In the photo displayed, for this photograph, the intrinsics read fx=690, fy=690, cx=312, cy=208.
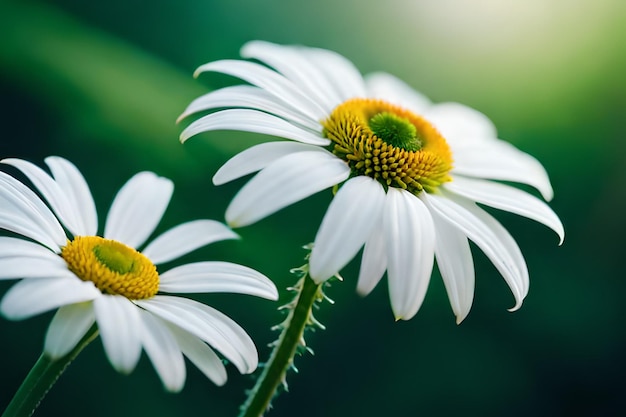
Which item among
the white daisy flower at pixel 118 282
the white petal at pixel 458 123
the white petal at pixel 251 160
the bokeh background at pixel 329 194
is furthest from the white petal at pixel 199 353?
the bokeh background at pixel 329 194

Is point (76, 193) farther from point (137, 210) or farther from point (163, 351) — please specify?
point (163, 351)

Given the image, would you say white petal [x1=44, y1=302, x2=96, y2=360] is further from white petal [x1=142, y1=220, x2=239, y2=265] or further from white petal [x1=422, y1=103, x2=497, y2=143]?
white petal [x1=422, y1=103, x2=497, y2=143]

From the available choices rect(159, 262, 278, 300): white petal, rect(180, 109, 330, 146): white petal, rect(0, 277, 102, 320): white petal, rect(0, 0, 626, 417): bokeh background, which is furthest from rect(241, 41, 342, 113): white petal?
rect(0, 0, 626, 417): bokeh background

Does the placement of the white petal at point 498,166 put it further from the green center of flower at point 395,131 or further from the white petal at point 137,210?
the white petal at point 137,210

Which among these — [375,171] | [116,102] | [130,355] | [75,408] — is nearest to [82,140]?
[116,102]

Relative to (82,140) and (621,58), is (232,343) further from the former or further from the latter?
(621,58)

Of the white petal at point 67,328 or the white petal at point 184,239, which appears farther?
the white petal at point 184,239

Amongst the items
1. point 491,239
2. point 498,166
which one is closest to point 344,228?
point 491,239
